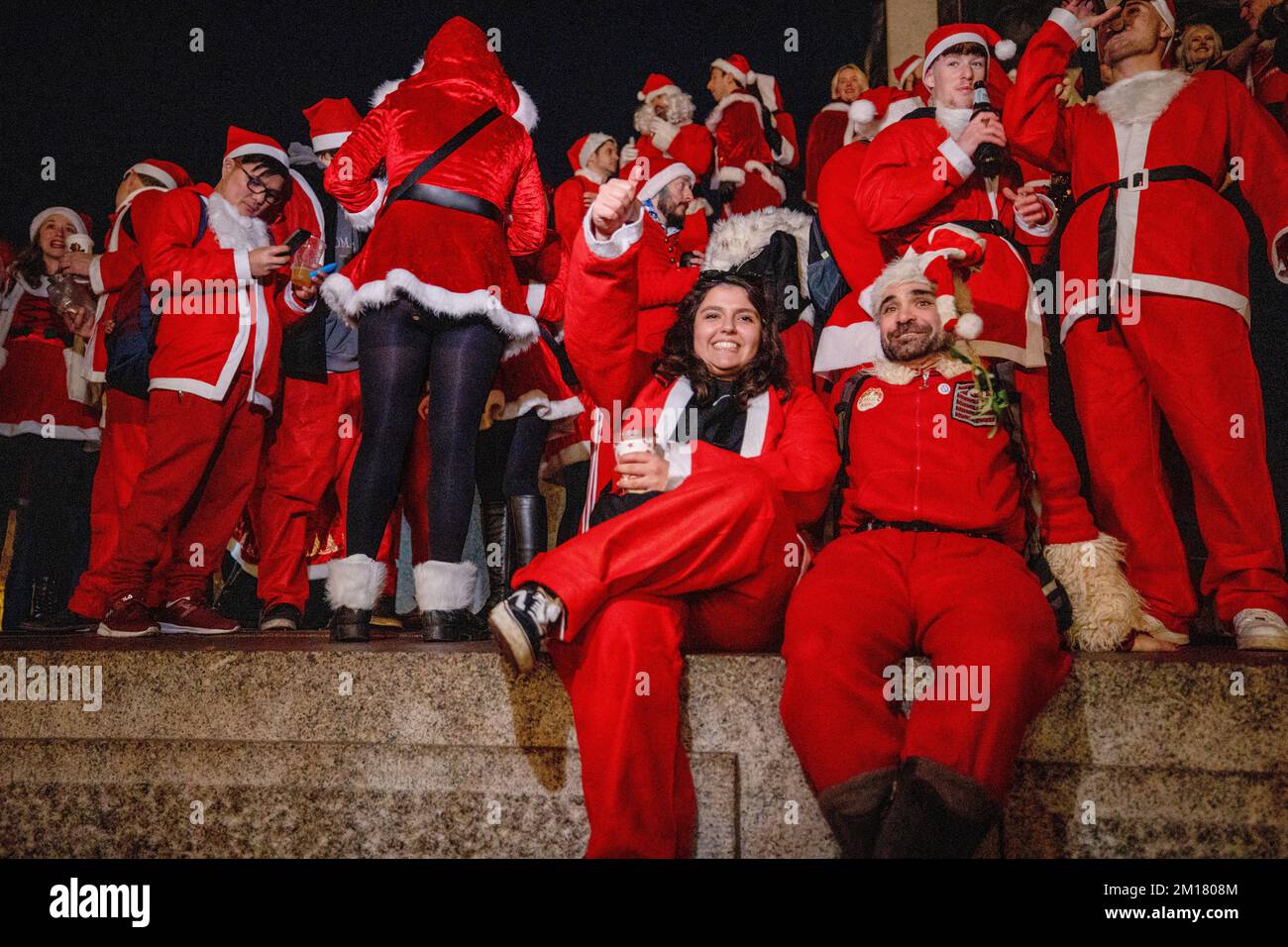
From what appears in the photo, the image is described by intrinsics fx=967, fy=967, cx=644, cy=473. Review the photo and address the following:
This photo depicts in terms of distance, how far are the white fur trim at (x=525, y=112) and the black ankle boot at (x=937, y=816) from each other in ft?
7.27

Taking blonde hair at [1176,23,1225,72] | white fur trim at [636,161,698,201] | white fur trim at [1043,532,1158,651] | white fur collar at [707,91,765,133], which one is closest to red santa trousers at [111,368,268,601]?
white fur trim at [636,161,698,201]

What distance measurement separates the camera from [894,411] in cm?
237

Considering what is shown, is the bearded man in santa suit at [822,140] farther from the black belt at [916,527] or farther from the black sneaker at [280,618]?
the black sneaker at [280,618]

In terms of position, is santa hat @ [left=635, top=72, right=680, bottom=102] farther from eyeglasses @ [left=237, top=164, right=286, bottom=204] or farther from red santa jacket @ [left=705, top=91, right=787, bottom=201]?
→ eyeglasses @ [left=237, top=164, right=286, bottom=204]

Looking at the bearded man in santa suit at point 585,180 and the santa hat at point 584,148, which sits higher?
the santa hat at point 584,148

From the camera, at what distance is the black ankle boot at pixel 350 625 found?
2.54 meters

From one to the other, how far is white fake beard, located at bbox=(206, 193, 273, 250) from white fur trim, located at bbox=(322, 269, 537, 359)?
0.81 m

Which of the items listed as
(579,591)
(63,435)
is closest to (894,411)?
(579,591)

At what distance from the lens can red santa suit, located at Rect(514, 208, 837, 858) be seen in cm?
181

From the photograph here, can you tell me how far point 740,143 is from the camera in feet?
17.8

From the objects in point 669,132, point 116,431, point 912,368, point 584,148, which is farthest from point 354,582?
point 669,132

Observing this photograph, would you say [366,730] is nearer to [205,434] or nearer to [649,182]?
[205,434]

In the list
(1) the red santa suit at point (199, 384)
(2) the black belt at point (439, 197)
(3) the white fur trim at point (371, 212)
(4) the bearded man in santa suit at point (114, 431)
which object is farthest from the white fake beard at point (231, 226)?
(2) the black belt at point (439, 197)
